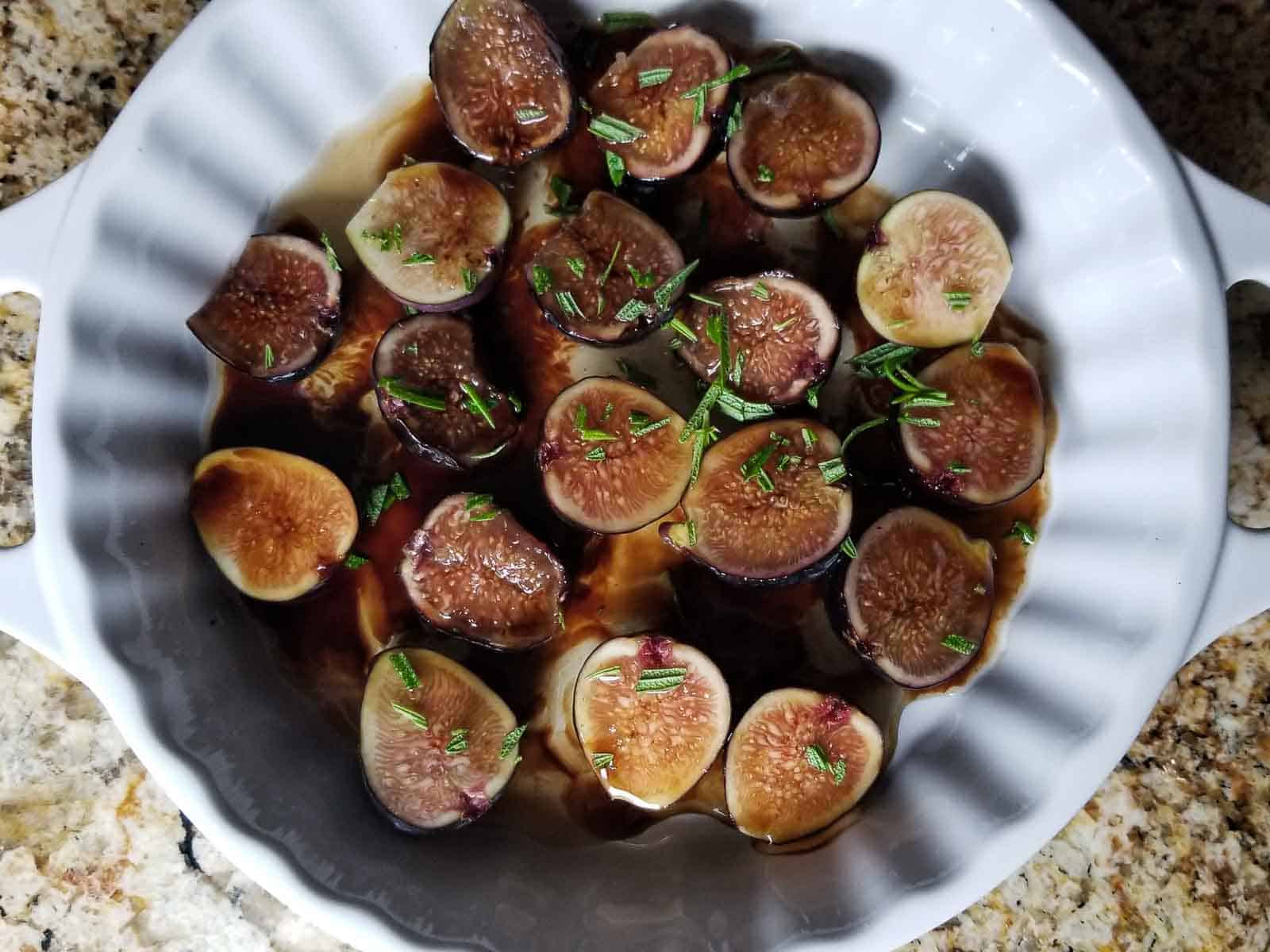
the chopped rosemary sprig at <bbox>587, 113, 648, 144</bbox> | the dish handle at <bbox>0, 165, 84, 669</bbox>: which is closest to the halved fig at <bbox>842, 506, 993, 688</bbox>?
the chopped rosemary sprig at <bbox>587, 113, 648, 144</bbox>

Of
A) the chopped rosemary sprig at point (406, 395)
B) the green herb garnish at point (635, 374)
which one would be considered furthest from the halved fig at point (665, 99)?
the chopped rosemary sprig at point (406, 395)

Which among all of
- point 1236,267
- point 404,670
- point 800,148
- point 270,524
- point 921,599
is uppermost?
point 1236,267

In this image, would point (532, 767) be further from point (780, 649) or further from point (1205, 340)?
point (1205, 340)

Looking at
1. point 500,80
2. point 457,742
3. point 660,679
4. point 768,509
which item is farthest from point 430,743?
point 500,80

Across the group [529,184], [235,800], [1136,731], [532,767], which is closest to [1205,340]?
[1136,731]

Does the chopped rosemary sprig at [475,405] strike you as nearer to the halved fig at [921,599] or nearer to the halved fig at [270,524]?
the halved fig at [270,524]

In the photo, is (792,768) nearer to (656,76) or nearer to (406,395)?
(406,395)

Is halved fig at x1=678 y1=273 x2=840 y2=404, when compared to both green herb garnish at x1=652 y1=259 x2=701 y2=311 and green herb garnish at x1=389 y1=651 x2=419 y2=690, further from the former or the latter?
green herb garnish at x1=389 y1=651 x2=419 y2=690
